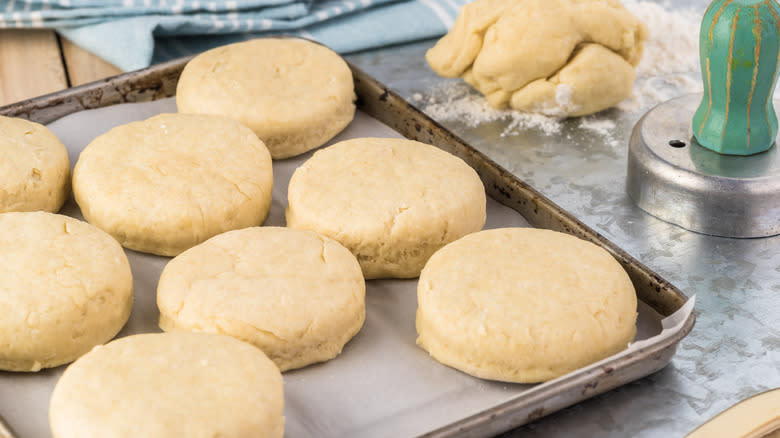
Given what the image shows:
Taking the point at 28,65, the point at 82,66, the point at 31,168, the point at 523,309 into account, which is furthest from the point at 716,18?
the point at 28,65

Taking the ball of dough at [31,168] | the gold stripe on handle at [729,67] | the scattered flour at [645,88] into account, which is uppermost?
the gold stripe on handle at [729,67]

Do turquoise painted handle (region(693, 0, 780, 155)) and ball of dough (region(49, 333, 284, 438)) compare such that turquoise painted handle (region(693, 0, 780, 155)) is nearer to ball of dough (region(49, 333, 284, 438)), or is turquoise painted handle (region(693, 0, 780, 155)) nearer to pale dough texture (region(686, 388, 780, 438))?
pale dough texture (region(686, 388, 780, 438))

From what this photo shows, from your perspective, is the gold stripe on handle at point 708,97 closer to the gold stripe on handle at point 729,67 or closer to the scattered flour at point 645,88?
the gold stripe on handle at point 729,67

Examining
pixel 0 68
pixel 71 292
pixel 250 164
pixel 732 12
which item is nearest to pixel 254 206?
pixel 250 164

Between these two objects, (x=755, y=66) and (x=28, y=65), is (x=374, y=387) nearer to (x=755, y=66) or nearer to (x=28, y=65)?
(x=755, y=66)

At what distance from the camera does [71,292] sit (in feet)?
4.40

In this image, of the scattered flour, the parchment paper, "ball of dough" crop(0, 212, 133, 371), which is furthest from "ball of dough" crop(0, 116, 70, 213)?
the scattered flour

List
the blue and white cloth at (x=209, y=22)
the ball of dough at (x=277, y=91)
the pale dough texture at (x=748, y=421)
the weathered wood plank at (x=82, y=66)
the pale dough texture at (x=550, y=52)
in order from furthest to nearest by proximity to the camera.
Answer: the weathered wood plank at (x=82, y=66) < the blue and white cloth at (x=209, y=22) < the pale dough texture at (x=550, y=52) < the ball of dough at (x=277, y=91) < the pale dough texture at (x=748, y=421)

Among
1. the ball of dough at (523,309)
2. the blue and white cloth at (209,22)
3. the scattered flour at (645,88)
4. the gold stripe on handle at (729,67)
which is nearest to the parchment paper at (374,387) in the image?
A: the ball of dough at (523,309)

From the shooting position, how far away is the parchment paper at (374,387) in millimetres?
1235

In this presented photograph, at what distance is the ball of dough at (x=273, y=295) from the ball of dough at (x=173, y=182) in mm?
147

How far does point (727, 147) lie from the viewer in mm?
1685

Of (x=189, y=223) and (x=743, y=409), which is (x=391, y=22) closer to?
(x=189, y=223)

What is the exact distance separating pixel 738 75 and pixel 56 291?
1305 millimetres
